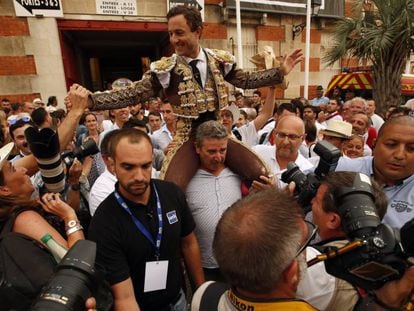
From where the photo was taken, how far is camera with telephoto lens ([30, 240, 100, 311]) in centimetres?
79

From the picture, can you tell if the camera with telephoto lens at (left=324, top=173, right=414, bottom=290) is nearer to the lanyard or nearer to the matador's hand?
the lanyard

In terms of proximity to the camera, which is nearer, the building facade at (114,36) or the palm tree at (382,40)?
the palm tree at (382,40)

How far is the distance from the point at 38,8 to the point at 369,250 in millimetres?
8770

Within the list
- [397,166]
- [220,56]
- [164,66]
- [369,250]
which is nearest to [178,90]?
[164,66]

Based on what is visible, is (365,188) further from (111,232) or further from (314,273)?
(111,232)

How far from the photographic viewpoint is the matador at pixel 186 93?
1965 mm

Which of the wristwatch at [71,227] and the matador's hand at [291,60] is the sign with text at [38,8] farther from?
the wristwatch at [71,227]

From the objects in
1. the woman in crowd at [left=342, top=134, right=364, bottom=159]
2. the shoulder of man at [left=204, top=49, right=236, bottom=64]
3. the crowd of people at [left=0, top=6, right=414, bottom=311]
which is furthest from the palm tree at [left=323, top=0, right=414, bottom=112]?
the shoulder of man at [left=204, top=49, right=236, bottom=64]

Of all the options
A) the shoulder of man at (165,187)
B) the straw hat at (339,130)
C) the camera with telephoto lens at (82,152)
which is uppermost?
the camera with telephoto lens at (82,152)

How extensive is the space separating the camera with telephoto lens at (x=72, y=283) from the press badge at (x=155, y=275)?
0.67 meters

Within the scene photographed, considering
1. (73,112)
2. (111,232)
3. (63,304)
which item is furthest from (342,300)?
(73,112)

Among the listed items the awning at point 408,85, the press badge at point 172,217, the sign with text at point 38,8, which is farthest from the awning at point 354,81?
the press badge at point 172,217

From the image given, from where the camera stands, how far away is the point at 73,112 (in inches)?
70.1

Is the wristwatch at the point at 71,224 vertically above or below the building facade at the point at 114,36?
below
